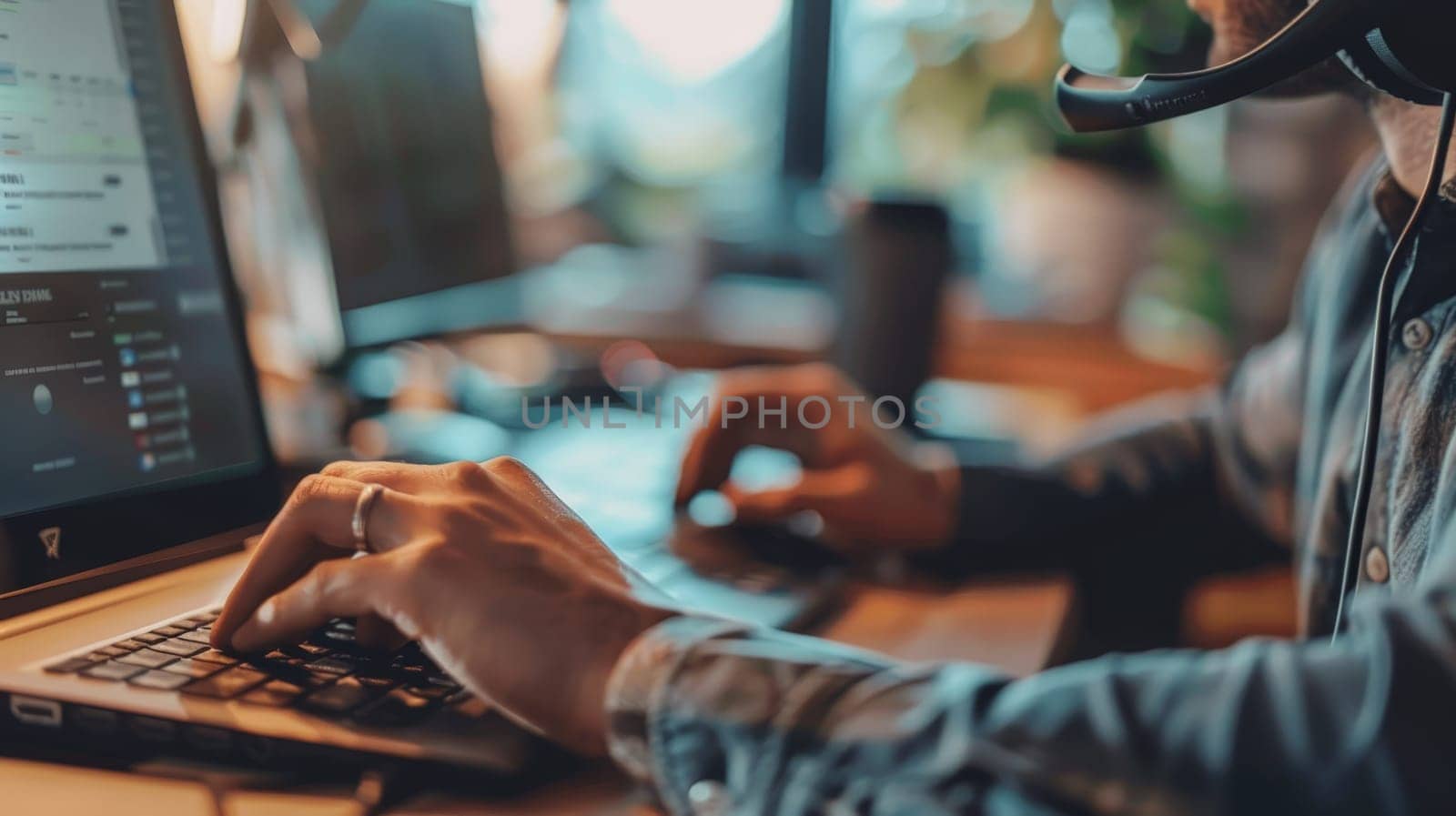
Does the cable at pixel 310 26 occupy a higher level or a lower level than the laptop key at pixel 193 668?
higher

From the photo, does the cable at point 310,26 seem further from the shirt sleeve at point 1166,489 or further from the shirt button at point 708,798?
the shirt button at point 708,798

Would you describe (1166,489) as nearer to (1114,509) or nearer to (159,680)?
(1114,509)

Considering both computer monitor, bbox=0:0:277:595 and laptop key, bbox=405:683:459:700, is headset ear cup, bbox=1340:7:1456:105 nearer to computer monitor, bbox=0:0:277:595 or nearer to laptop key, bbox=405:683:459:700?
laptop key, bbox=405:683:459:700

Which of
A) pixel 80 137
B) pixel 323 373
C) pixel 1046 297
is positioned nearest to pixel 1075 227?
pixel 1046 297

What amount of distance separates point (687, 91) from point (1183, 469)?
1.19 metres

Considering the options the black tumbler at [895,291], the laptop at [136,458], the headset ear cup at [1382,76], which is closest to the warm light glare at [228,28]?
the laptop at [136,458]

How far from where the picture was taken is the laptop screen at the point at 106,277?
0.54 m

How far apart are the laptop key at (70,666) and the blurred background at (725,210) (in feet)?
0.76

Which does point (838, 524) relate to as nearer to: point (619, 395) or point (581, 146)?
point (619, 395)

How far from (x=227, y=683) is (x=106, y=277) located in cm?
A: 26

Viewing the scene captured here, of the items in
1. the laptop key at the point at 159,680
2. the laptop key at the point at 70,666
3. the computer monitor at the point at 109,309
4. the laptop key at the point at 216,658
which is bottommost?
the laptop key at the point at 216,658

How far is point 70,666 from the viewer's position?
46 centimetres

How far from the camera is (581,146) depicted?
186cm

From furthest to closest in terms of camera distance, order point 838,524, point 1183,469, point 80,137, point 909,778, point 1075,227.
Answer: point 1075,227 → point 1183,469 → point 838,524 → point 80,137 → point 909,778
